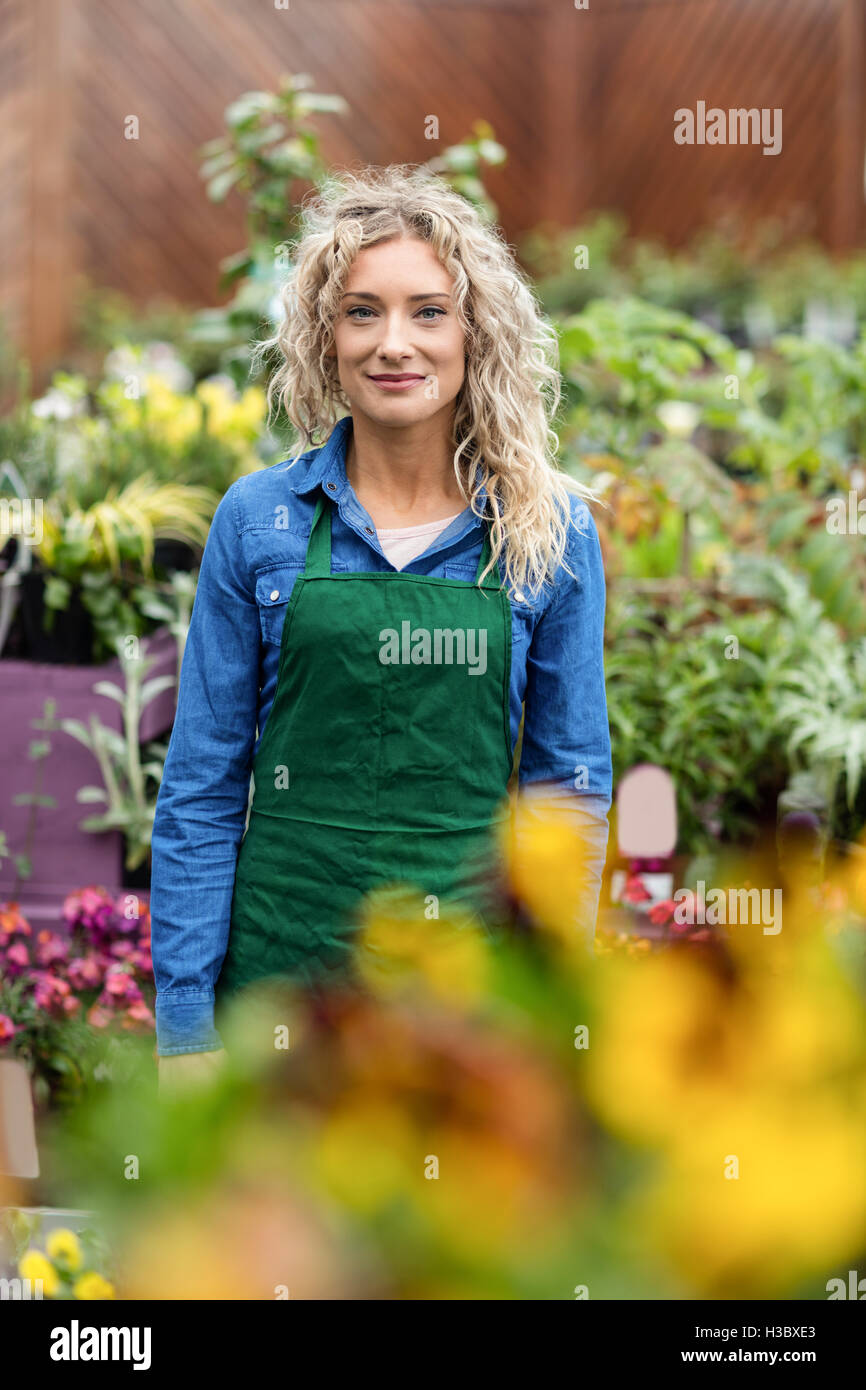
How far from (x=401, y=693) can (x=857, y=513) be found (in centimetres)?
184

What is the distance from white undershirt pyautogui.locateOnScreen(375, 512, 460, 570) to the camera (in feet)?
4.69

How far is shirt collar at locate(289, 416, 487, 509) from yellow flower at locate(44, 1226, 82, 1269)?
851mm

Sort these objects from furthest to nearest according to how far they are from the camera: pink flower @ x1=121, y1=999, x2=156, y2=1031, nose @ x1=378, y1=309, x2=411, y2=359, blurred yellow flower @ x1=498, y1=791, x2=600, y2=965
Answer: pink flower @ x1=121, y1=999, x2=156, y2=1031, nose @ x1=378, y1=309, x2=411, y2=359, blurred yellow flower @ x1=498, y1=791, x2=600, y2=965

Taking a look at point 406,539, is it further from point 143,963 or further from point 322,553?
point 143,963

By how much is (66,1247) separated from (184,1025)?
659 millimetres

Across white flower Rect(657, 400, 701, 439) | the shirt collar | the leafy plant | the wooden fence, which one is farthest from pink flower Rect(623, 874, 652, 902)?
the wooden fence

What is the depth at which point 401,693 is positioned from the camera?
1373 millimetres

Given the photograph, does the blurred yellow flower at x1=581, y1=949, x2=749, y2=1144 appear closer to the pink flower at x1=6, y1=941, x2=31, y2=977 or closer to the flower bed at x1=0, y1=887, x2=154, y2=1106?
the flower bed at x1=0, y1=887, x2=154, y2=1106

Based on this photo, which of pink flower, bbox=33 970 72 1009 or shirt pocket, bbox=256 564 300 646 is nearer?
shirt pocket, bbox=256 564 300 646

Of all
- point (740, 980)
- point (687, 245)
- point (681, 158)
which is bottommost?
point (740, 980)

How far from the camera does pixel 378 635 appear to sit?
1373 millimetres

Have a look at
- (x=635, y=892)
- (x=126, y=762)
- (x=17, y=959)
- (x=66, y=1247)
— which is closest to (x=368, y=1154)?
(x=66, y=1247)
